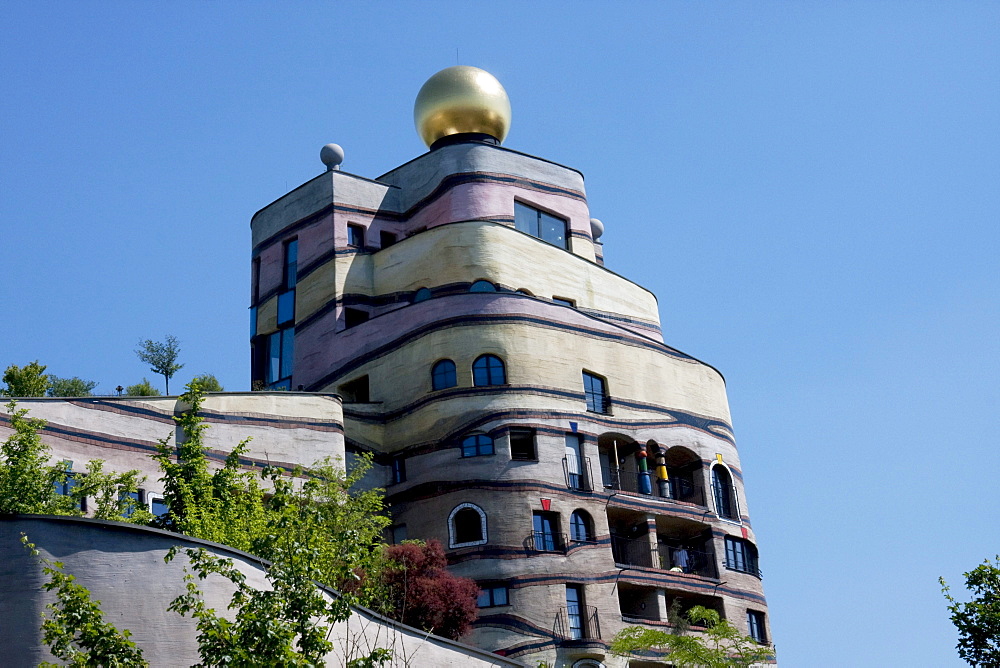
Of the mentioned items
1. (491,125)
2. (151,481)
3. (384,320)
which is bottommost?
(151,481)

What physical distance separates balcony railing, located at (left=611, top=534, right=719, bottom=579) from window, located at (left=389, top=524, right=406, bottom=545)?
458 centimetres

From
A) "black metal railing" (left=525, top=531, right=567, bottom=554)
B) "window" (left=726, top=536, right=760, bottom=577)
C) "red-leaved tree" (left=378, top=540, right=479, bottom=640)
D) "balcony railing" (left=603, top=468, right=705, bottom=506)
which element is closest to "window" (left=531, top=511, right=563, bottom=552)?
"black metal railing" (left=525, top=531, right=567, bottom=554)

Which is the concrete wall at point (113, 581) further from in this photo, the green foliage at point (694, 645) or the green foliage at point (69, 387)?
the green foliage at point (69, 387)

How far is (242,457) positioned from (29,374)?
9559mm

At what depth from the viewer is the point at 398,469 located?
94.0ft

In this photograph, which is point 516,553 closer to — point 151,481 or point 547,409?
point 547,409

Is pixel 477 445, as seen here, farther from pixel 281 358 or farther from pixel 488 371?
pixel 281 358

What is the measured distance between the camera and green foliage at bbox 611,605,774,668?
80.3 ft

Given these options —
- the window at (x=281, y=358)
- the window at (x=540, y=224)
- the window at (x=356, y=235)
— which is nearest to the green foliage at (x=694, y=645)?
the window at (x=540, y=224)

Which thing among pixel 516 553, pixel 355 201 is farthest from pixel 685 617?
pixel 355 201

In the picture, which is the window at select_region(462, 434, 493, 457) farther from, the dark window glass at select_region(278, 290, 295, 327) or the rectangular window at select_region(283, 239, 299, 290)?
the rectangular window at select_region(283, 239, 299, 290)

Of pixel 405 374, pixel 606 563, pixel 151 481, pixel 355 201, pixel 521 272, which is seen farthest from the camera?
pixel 355 201

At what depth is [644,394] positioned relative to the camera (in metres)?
30.8

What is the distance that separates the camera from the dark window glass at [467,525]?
27.1 metres
